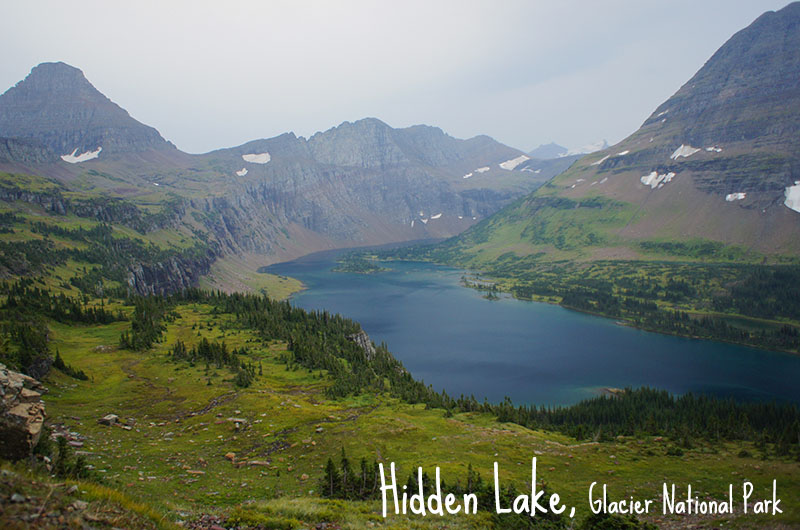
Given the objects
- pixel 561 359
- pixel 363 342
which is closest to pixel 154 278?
pixel 363 342

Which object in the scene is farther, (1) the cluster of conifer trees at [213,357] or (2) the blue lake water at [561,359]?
(2) the blue lake water at [561,359]

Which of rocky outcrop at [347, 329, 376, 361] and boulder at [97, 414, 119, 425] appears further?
rocky outcrop at [347, 329, 376, 361]

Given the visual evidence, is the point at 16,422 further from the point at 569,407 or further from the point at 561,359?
the point at 561,359

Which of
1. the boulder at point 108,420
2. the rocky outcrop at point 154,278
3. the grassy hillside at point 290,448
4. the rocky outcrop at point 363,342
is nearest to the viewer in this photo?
the grassy hillside at point 290,448

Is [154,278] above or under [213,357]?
above

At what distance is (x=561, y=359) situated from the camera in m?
124

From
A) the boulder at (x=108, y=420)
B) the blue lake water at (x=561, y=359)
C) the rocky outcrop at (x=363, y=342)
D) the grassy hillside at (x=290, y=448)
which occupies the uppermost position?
the boulder at (x=108, y=420)

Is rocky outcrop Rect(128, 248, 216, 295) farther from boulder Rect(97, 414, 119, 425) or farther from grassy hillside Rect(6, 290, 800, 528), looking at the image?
boulder Rect(97, 414, 119, 425)

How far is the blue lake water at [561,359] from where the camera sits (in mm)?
101688

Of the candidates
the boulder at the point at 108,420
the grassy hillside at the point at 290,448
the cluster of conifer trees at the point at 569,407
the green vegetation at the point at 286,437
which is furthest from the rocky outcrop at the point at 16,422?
the cluster of conifer trees at the point at 569,407

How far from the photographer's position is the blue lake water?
102m

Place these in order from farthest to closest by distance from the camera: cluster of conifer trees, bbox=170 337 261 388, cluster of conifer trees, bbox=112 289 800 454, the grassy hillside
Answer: cluster of conifer trees, bbox=170 337 261 388 < cluster of conifer trees, bbox=112 289 800 454 < the grassy hillside

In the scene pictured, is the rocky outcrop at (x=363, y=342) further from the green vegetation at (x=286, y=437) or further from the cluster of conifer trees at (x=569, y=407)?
the green vegetation at (x=286, y=437)

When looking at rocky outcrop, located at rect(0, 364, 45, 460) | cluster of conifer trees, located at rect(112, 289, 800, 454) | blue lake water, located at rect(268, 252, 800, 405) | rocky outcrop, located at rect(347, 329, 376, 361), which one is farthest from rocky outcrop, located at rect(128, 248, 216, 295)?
rocky outcrop, located at rect(0, 364, 45, 460)
